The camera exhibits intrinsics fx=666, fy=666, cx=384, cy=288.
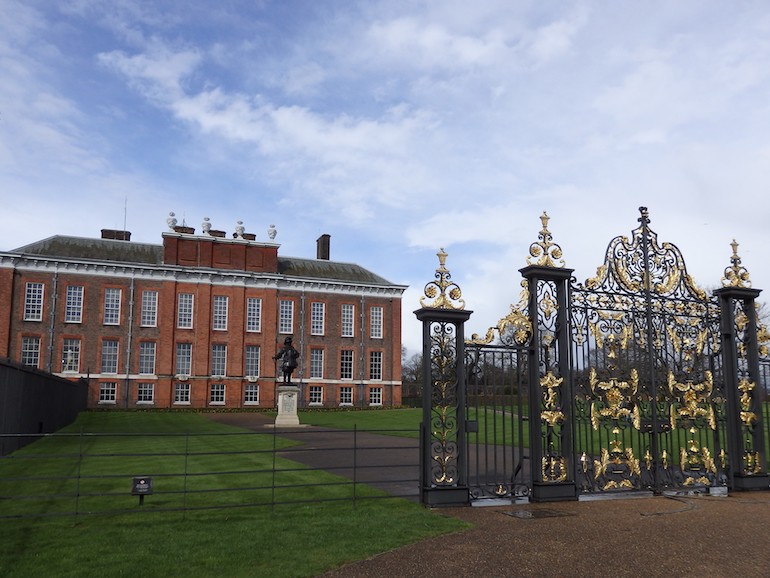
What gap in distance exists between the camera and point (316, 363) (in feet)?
159

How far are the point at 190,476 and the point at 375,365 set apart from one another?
37.8 meters

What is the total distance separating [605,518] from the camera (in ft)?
30.0

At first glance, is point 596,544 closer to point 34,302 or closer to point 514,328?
point 514,328

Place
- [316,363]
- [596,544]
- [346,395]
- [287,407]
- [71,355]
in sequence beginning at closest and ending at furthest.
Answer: [596,544], [287,407], [71,355], [316,363], [346,395]

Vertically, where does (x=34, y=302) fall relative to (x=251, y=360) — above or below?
above

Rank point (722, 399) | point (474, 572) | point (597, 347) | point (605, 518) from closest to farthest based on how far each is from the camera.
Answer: point (474, 572) → point (605, 518) → point (597, 347) → point (722, 399)

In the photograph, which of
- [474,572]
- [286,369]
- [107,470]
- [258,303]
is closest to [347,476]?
[107,470]

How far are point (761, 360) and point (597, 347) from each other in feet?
13.7

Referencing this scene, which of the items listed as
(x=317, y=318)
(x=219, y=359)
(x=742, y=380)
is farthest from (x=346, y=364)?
(x=742, y=380)

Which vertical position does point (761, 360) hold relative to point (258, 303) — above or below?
below

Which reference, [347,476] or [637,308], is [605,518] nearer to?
[637,308]

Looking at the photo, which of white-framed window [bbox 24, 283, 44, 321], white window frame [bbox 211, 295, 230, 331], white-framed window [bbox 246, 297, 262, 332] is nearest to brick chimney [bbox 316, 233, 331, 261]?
white-framed window [bbox 246, 297, 262, 332]

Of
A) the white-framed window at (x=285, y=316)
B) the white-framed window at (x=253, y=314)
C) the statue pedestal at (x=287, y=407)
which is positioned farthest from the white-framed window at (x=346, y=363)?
the statue pedestal at (x=287, y=407)

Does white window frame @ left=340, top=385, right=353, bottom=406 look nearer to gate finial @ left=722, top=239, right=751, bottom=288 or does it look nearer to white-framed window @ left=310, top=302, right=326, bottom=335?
white-framed window @ left=310, top=302, right=326, bottom=335
